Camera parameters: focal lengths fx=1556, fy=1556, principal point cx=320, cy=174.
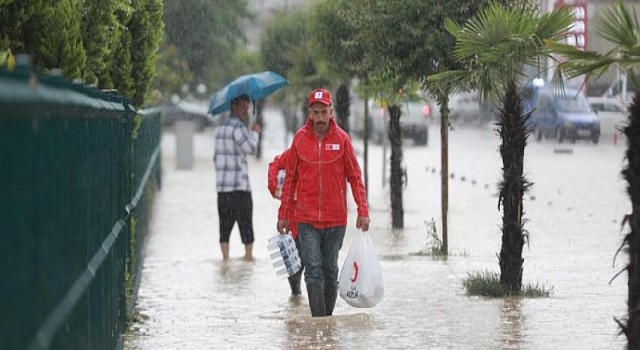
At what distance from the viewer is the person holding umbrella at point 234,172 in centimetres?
1588

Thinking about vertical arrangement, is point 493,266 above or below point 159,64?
below

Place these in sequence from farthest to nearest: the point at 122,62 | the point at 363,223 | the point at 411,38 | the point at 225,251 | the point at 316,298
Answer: the point at 225,251
the point at 411,38
the point at 122,62
the point at 316,298
the point at 363,223

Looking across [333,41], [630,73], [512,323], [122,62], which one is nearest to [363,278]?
[512,323]

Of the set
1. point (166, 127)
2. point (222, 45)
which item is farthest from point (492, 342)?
point (166, 127)

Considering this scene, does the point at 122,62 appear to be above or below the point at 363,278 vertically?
above

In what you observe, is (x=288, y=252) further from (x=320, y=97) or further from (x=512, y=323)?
(x=512, y=323)

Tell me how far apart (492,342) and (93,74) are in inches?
124

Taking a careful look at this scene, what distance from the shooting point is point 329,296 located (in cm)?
1116

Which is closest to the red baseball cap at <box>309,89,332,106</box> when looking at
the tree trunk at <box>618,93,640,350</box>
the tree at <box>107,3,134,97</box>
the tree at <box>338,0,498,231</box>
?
the tree at <box>107,3,134,97</box>

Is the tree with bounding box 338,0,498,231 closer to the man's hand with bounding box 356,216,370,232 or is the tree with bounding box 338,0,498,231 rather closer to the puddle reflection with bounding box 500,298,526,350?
the puddle reflection with bounding box 500,298,526,350

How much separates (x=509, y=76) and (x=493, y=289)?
164 centimetres

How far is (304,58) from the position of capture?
3412 cm

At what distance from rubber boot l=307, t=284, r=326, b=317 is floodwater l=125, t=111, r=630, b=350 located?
0.15 m

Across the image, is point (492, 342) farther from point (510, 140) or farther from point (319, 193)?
point (510, 140)
